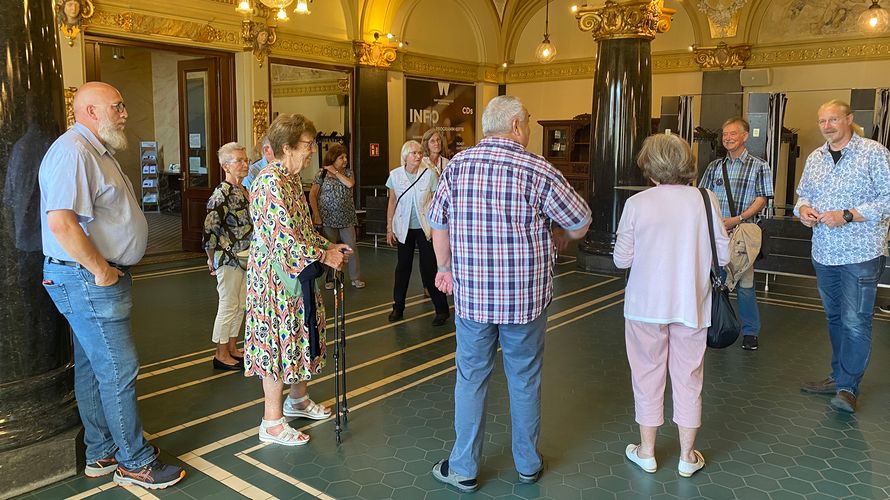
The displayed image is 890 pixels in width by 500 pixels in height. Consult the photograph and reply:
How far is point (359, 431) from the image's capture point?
3.80 m

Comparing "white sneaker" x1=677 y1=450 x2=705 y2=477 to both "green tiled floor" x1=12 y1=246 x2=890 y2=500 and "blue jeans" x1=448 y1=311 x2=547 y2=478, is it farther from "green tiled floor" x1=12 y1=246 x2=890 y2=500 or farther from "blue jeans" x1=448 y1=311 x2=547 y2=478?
"blue jeans" x1=448 y1=311 x2=547 y2=478

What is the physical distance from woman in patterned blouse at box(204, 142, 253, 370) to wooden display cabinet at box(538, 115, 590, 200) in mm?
10229

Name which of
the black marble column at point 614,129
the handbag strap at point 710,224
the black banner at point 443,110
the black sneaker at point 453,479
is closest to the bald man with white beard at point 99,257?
the black sneaker at point 453,479

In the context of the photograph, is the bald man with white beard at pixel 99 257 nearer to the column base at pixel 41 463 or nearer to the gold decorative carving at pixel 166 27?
the column base at pixel 41 463

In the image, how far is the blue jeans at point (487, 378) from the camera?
9.82 feet

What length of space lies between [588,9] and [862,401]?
5964mm

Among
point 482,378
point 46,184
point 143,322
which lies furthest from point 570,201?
point 143,322

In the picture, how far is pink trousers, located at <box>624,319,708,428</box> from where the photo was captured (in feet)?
10.4

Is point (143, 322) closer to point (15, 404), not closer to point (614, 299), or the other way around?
point (15, 404)

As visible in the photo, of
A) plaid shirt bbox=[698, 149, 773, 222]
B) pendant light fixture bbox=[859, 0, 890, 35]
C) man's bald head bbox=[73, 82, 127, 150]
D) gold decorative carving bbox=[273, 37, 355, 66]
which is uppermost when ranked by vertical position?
pendant light fixture bbox=[859, 0, 890, 35]

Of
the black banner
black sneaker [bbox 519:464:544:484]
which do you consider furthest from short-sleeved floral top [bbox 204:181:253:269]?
the black banner

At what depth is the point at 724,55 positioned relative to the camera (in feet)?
42.3

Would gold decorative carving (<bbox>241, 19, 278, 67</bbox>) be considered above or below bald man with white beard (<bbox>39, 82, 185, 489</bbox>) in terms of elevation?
above

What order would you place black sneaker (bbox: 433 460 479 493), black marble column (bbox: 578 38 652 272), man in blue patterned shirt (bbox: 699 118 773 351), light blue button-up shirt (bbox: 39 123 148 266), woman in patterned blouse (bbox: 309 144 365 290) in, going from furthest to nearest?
black marble column (bbox: 578 38 652 272), woman in patterned blouse (bbox: 309 144 365 290), man in blue patterned shirt (bbox: 699 118 773 351), black sneaker (bbox: 433 460 479 493), light blue button-up shirt (bbox: 39 123 148 266)
